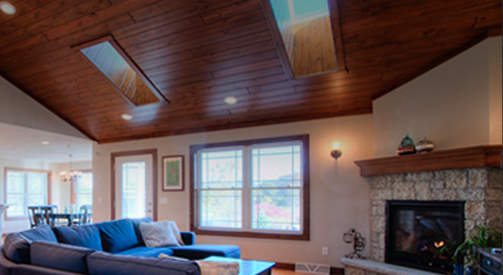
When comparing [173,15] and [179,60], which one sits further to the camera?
[179,60]

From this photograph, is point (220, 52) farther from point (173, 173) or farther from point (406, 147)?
point (173, 173)

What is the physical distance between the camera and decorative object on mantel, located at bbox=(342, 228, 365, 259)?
4.31m

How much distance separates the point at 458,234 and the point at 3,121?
21.5 ft

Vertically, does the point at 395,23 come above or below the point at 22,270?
above

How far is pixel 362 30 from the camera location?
3.39m

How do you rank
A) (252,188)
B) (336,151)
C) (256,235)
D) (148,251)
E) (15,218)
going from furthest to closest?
(15,218)
(252,188)
(256,235)
(336,151)
(148,251)

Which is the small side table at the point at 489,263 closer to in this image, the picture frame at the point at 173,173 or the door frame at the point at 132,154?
the picture frame at the point at 173,173

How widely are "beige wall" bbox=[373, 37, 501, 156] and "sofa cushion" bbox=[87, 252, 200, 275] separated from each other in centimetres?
290

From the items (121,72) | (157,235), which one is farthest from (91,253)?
(121,72)

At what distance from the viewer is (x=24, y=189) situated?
9.78 m

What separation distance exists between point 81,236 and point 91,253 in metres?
1.63

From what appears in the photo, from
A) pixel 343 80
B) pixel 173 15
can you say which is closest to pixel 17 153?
pixel 173 15

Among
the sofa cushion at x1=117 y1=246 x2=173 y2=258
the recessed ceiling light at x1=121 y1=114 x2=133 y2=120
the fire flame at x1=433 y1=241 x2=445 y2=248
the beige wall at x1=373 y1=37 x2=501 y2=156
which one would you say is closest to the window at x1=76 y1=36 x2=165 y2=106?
the recessed ceiling light at x1=121 y1=114 x2=133 y2=120

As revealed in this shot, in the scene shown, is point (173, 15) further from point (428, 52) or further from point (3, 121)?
point (3, 121)
